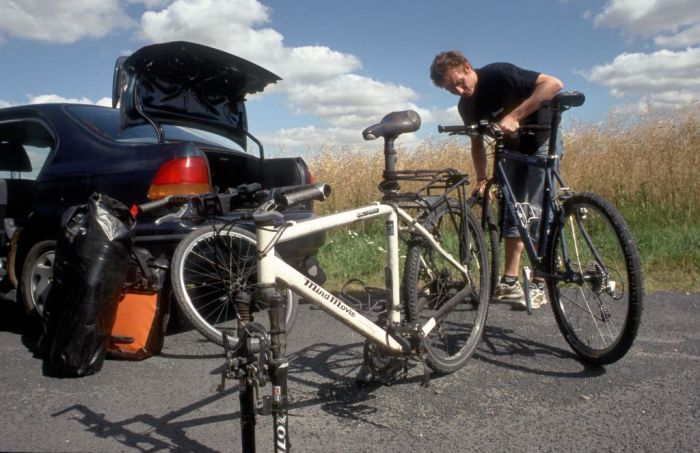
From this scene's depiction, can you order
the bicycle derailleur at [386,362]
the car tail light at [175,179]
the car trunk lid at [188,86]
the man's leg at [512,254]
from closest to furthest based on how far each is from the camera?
the bicycle derailleur at [386,362]
the car tail light at [175,179]
the car trunk lid at [188,86]
the man's leg at [512,254]

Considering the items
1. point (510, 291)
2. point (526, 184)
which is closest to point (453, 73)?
point (526, 184)

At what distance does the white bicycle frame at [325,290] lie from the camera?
2.21 metres

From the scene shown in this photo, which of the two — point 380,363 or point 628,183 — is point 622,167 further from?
point 380,363

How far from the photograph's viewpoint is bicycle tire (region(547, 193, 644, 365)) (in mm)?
2965

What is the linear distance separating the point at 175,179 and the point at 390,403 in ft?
6.50

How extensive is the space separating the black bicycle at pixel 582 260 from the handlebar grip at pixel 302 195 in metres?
1.57

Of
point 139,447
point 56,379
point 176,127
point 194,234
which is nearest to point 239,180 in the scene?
point 176,127

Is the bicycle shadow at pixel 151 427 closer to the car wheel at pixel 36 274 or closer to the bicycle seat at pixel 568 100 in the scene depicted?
the car wheel at pixel 36 274

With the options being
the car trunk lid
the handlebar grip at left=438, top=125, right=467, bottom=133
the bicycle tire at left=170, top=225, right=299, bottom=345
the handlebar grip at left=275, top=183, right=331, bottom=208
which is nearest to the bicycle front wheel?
the handlebar grip at left=438, top=125, right=467, bottom=133

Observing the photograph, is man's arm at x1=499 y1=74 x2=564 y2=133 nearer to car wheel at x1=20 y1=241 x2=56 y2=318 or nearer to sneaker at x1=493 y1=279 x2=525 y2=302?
sneaker at x1=493 y1=279 x2=525 y2=302

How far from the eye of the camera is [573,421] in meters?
2.60

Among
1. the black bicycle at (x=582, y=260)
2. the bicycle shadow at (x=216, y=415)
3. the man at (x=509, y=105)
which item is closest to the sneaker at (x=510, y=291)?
the man at (x=509, y=105)

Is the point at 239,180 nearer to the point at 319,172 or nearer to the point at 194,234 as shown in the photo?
the point at 194,234

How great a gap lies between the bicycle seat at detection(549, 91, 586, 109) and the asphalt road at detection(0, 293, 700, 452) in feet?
4.83
